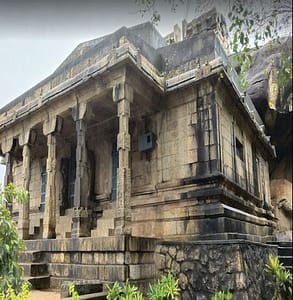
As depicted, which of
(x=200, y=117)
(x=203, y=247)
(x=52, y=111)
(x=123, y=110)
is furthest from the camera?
(x=52, y=111)

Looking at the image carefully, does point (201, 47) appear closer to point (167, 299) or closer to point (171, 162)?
point (171, 162)

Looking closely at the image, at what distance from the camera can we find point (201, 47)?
989 cm

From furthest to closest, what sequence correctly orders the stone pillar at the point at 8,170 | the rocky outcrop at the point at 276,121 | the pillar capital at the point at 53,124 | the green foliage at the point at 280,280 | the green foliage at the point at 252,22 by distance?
the rocky outcrop at the point at 276,121
the stone pillar at the point at 8,170
the pillar capital at the point at 53,124
the green foliage at the point at 280,280
the green foliage at the point at 252,22

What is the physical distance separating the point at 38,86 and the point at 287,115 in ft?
40.7

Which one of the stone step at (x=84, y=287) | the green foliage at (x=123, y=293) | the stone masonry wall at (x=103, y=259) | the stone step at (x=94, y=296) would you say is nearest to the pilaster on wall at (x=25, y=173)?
the stone masonry wall at (x=103, y=259)

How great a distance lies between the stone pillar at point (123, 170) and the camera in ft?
24.2

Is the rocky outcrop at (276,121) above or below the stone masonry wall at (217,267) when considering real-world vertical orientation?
above

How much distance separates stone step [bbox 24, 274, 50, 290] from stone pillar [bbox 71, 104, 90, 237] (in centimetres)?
113

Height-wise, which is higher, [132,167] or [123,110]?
[123,110]

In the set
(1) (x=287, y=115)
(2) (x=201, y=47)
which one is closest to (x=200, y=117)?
(2) (x=201, y=47)

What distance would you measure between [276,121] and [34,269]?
46.0ft

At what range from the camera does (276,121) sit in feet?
58.2

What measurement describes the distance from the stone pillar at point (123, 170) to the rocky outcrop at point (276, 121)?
7429mm

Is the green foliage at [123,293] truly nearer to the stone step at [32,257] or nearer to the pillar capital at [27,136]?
the stone step at [32,257]
